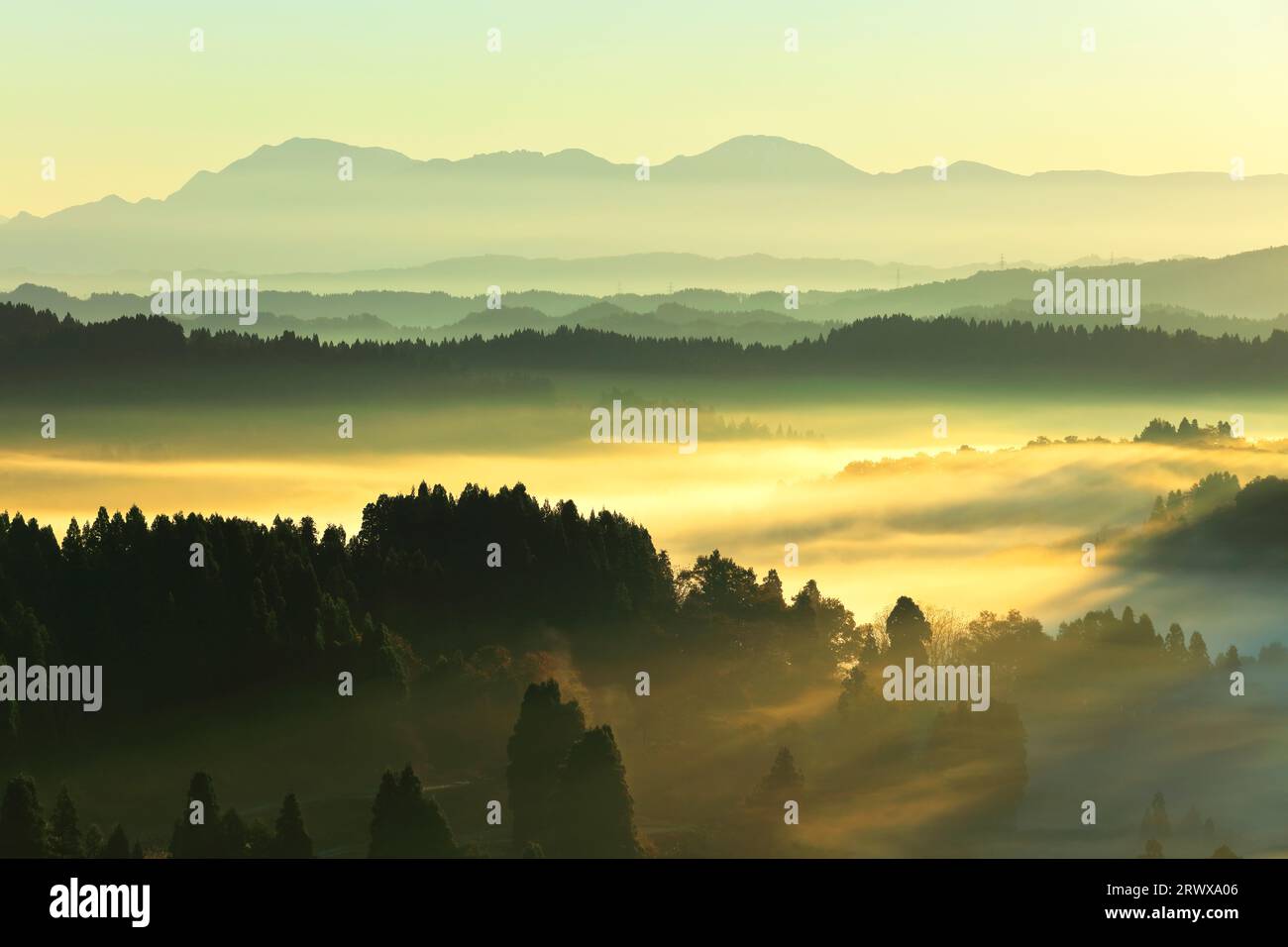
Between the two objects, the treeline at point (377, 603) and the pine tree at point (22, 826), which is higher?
the treeline at point (377, 603)

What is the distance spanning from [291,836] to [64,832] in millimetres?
13007

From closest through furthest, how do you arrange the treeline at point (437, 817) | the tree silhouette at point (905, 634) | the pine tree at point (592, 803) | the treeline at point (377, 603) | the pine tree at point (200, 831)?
the treeline at point (437, 817)
the pine tree at point (200, 831)
the pine tree at point (592, 803)
the treeline at point (377, 603)
the tree silhouette at point (905, 634)

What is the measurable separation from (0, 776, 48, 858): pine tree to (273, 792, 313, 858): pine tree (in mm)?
12838

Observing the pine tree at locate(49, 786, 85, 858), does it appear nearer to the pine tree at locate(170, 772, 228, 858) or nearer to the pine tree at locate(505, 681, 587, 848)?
the pine tree at locate(170, 772, 228, 858)

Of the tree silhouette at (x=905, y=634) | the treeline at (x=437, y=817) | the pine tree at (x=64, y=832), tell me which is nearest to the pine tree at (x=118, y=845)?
the treeline at (x=437, y=817)

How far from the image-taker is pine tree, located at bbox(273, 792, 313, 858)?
3812 inches

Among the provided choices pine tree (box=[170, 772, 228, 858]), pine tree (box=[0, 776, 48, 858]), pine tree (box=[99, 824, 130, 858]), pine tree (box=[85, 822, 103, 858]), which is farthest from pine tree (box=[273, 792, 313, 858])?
pine tree (box=[0, 776, 48, 858])

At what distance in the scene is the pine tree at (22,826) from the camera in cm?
9356

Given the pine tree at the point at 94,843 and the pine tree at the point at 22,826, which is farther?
the pine tree at the point at 94,843

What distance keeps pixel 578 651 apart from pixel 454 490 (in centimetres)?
2515

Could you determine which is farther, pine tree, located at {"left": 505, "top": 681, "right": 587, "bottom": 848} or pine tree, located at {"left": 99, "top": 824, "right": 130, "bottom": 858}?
pine tree, located at {"left": 505, "top": 681, "right": 587, "bottom": 848}

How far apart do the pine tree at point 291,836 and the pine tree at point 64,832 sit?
36.0 ft

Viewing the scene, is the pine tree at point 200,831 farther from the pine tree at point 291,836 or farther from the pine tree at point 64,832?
the pine tree at point 64,832
